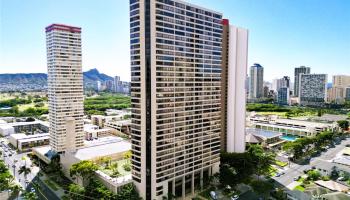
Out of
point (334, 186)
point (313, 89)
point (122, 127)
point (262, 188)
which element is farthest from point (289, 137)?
point (313, 89)

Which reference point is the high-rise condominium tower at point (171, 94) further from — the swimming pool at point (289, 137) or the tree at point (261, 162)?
the swimming pool at point (289, 137)

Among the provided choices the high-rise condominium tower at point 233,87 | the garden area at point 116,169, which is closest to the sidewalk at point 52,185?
the garden area at point 116,169

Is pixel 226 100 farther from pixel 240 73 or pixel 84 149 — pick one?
pixel 84 149

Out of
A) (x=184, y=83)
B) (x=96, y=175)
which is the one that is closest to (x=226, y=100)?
(x=184, y=83)

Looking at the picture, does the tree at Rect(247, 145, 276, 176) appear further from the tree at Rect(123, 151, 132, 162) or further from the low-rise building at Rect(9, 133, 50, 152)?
the low-rise building at Rect(9, 133, 50, 152)

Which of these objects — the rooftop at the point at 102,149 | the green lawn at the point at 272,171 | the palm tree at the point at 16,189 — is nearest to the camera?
the palm tree at the point at 16,189
